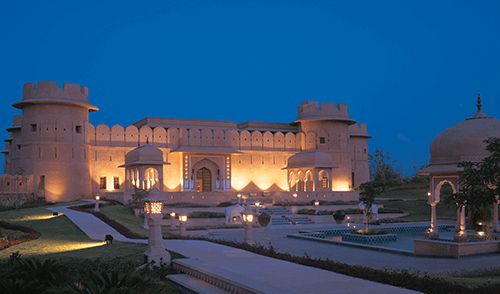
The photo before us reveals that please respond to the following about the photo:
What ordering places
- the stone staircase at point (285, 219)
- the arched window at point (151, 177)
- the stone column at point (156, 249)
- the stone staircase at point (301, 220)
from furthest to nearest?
the arched window at point (151, 177), the stone staircase at point (301, 220), the stone staircase at point (285, 219), the stone column at point (156, 249)

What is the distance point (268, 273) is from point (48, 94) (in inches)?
1061

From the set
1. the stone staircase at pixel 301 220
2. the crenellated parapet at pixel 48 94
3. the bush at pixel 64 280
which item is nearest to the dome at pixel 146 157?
the crenellated parapet at pixel 48 94

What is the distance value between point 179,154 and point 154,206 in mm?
25257

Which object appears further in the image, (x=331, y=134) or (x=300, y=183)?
(x=331, y=134)

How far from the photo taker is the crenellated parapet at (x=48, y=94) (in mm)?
31792

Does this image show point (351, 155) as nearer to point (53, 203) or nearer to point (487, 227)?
point (53, 203)

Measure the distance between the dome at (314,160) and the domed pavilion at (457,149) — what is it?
16270 millimetres

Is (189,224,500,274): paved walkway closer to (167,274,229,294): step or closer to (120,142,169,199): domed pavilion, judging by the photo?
(167,274,229,294): step

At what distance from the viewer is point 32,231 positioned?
16.8 metres

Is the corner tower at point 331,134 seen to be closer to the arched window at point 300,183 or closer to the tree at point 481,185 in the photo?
the arched window at point 300,183

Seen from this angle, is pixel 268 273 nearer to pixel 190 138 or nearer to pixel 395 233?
pixel 395 233

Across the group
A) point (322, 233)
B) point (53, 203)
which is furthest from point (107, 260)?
point (53, 203)

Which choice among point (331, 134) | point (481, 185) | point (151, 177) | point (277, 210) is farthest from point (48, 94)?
point (481, 185)

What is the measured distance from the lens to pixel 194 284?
8852mm
